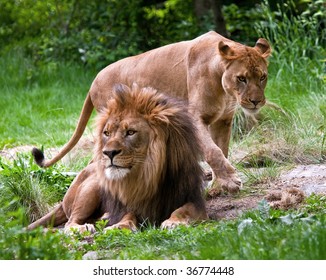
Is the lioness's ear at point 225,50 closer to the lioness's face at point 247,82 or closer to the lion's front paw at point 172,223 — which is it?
the lioness's face at point 247,82

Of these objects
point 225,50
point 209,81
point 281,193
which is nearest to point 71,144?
point 209,81

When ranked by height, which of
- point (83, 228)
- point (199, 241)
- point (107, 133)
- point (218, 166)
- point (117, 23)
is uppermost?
point (107, 133)

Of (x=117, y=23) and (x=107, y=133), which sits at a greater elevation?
(x=107, y=133)

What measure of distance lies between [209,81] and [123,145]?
58.6 inches

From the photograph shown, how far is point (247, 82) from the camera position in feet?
23.2

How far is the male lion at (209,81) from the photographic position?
7.03 m

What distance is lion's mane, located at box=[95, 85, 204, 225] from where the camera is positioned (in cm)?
638

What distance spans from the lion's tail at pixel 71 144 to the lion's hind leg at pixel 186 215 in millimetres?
1738

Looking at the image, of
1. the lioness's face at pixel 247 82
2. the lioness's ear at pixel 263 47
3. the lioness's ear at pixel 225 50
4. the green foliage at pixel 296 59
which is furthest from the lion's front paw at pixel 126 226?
the green foliage at pixel 296 59

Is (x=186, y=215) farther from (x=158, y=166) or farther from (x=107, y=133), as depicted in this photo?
(x=107, y=133)

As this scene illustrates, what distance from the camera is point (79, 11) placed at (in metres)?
14.4

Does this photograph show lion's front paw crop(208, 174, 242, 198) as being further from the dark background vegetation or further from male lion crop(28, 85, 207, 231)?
the dark background vegetation

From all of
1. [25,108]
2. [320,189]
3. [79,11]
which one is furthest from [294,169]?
[79,11]
